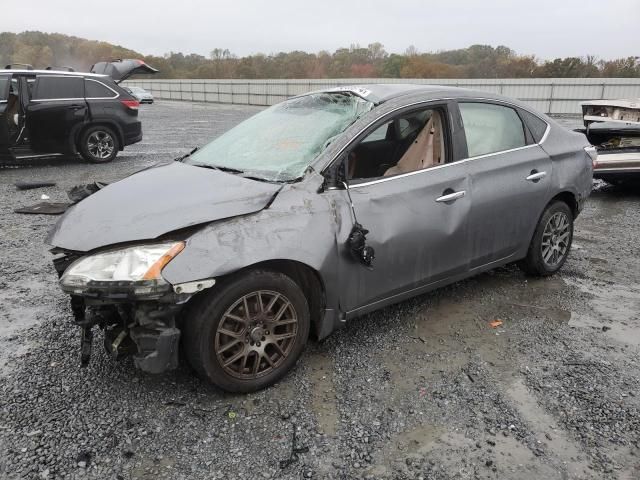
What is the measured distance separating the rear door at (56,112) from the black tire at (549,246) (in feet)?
28.1

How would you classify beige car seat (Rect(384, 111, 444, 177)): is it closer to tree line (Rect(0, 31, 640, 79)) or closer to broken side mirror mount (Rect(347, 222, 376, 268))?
broken side mirror mount (Rect(347, 222, 376, 268))

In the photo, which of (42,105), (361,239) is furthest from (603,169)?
(42,105)

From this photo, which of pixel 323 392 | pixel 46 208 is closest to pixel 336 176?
pixel 323 392

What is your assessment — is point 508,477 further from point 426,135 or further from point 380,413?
point 426,135

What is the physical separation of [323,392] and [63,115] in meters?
8.73

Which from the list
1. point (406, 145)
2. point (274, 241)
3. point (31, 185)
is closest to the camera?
point (274, 241)

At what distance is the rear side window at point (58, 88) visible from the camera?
30.6ft

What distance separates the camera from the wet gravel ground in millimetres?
2305

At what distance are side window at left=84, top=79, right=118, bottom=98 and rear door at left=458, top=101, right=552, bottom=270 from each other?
8.41 metres

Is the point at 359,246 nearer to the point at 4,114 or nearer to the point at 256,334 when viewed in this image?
the point at 256,334

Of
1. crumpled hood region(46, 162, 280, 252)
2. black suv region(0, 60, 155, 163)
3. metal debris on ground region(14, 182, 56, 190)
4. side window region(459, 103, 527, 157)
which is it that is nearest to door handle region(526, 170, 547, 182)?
side window region(459, 103, 527, 157)

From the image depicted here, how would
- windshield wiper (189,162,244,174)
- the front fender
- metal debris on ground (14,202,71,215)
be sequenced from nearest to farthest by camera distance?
1. the front fender
2. windshield wiper (189,162,244,174)
3. metal debris on ground (14,202,71,215)

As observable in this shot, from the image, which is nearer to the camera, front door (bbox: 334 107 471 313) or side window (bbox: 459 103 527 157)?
front door (bbox: 334 107 471 313)

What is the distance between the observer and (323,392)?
2.84 meters
